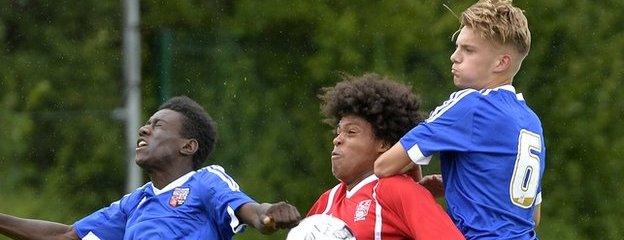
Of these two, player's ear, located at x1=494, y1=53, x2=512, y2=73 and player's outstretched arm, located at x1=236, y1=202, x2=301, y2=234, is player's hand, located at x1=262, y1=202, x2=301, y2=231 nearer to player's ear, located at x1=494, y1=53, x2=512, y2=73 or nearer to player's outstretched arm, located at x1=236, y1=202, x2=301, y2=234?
player's outstretched arm, located at x1=236, y1=202, x2=301, y2=234

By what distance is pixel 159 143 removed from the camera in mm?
6117

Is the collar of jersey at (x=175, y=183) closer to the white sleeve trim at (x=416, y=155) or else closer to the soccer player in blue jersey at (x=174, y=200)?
the soccer player in blue jersey at (x=174, y=200)

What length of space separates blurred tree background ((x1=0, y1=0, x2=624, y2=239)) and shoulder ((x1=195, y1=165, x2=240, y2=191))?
446 cm

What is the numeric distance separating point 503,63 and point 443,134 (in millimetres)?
376

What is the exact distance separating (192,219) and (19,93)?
5227mm

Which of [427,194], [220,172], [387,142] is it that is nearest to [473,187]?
[427,194]

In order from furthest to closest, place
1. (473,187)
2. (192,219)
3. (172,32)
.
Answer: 1. (172,32)
2. (192,219)
3. (473,187)

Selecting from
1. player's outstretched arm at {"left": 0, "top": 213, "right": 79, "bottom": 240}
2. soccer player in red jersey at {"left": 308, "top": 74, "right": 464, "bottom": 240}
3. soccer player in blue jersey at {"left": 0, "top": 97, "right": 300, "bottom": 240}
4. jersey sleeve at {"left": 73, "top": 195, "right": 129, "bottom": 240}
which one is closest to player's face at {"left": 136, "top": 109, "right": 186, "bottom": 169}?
soccer player in blue jersey at {"left": 0, "top": 97, "right": 300, "bottom": 240}

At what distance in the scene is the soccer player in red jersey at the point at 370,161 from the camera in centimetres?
523

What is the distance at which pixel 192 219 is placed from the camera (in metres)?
5.94

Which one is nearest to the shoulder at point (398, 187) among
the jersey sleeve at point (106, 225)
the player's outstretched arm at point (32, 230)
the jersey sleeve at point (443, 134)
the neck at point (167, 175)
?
the jersey sleeve at point (443, 134)

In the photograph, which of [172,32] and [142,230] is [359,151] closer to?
[142,230]

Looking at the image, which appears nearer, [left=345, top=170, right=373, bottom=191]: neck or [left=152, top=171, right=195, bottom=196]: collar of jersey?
[left=345, top=170, right=373, bottom=191]: neck

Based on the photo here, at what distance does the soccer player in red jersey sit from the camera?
17.2 feet
